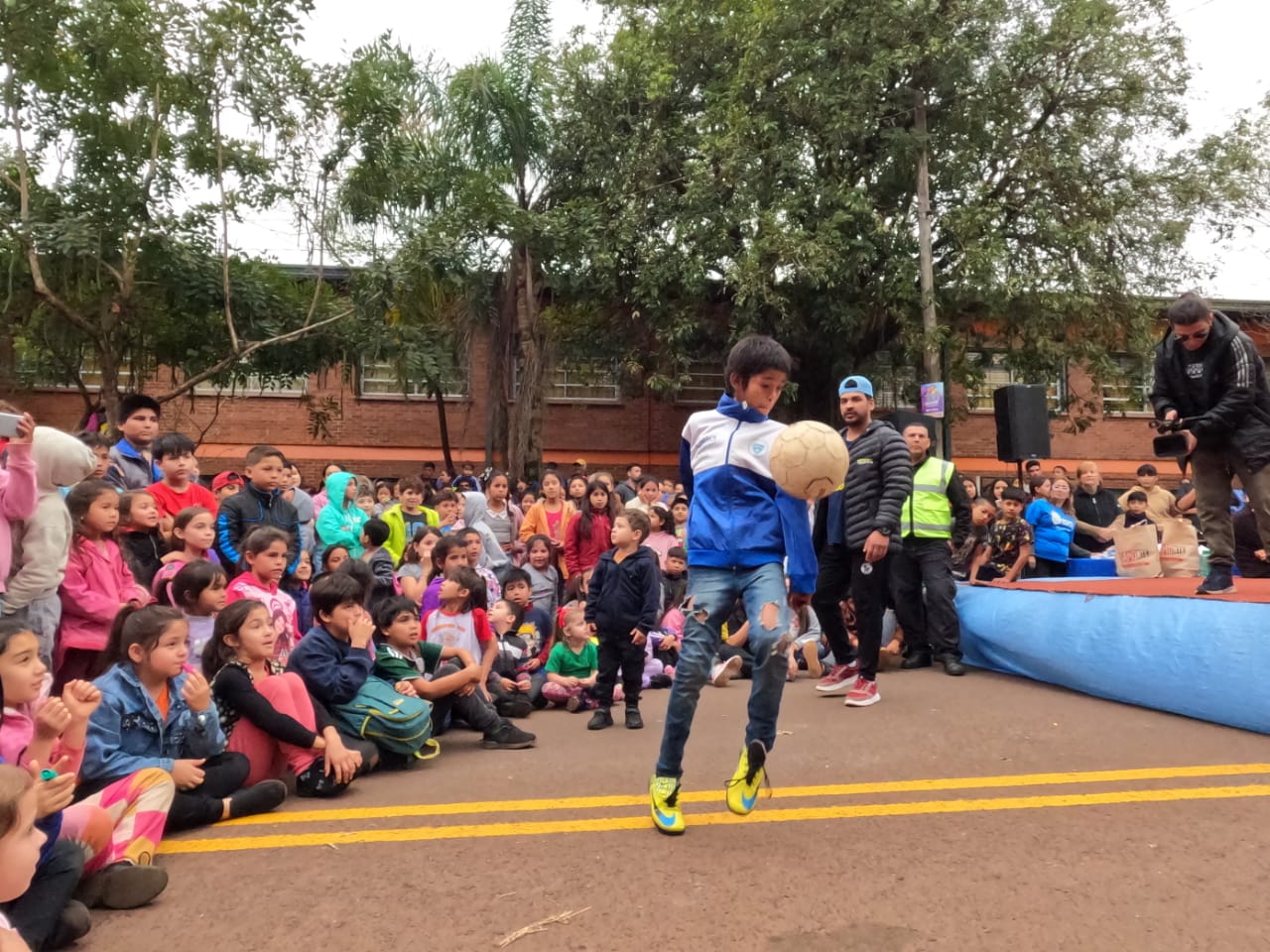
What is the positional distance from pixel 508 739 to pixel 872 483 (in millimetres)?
2724

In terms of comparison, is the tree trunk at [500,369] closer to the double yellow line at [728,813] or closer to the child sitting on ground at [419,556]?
the child sitting on ground at [419,556]

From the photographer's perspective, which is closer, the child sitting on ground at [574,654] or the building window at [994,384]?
the child sitting on ground at [574,654]

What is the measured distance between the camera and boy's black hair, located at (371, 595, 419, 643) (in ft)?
19.3

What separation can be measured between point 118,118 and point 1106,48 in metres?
14.9

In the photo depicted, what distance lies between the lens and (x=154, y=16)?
1152cm

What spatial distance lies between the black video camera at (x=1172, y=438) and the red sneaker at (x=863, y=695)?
2.23 metres

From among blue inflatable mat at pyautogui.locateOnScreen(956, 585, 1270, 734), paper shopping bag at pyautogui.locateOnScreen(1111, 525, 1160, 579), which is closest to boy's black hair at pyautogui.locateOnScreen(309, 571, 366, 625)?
blue inflatable mat at pyautogui.locateOnScreen(956, 585, 1270, 734)

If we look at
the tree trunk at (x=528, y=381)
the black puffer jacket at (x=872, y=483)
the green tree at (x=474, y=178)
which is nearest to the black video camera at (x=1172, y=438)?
the black puffer jacket at (x=872, y=483)

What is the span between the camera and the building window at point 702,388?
23.7 m

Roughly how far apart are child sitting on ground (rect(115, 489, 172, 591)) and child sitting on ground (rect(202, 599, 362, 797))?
5.29ft

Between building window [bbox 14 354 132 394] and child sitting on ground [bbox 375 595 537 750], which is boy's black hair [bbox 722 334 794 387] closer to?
child sitting on ground [bbox 375 595 537 750]

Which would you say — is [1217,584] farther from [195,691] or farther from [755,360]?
[195,691]

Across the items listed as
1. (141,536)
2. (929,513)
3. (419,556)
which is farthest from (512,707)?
(929,513)

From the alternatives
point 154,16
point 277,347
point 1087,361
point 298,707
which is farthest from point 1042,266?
point 298,707
